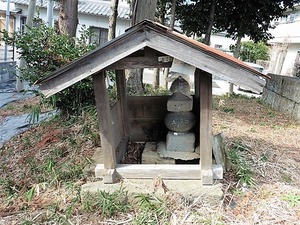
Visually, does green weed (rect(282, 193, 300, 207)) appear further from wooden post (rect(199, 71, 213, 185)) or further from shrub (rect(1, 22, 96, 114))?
shrub (rect(1, 22, 96, 114))

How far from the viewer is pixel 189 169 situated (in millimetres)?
2992

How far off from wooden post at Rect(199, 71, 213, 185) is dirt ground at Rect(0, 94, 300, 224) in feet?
0.90

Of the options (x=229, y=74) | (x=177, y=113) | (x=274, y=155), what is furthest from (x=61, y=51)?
(x=274, y=155)

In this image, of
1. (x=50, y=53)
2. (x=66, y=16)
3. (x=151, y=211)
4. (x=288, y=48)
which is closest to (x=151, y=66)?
(x=151, y=211)

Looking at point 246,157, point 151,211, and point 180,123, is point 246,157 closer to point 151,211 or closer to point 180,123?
point 180,123

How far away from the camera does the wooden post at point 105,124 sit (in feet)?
9.02

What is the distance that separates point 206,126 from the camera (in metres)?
2.81

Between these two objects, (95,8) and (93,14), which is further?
(95,8)

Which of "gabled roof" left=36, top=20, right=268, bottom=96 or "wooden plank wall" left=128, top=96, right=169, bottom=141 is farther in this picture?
"wooden plank wall" left=128, top=96, right=169, bottom=141

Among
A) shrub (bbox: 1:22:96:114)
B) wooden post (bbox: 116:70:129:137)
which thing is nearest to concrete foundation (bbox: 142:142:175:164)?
wooden post (bbox: 116:70:129:137)

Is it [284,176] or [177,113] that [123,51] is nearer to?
[177,113]

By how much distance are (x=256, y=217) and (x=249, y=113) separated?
4.94 meters

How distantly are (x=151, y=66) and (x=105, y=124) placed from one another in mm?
717

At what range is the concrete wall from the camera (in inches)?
278
